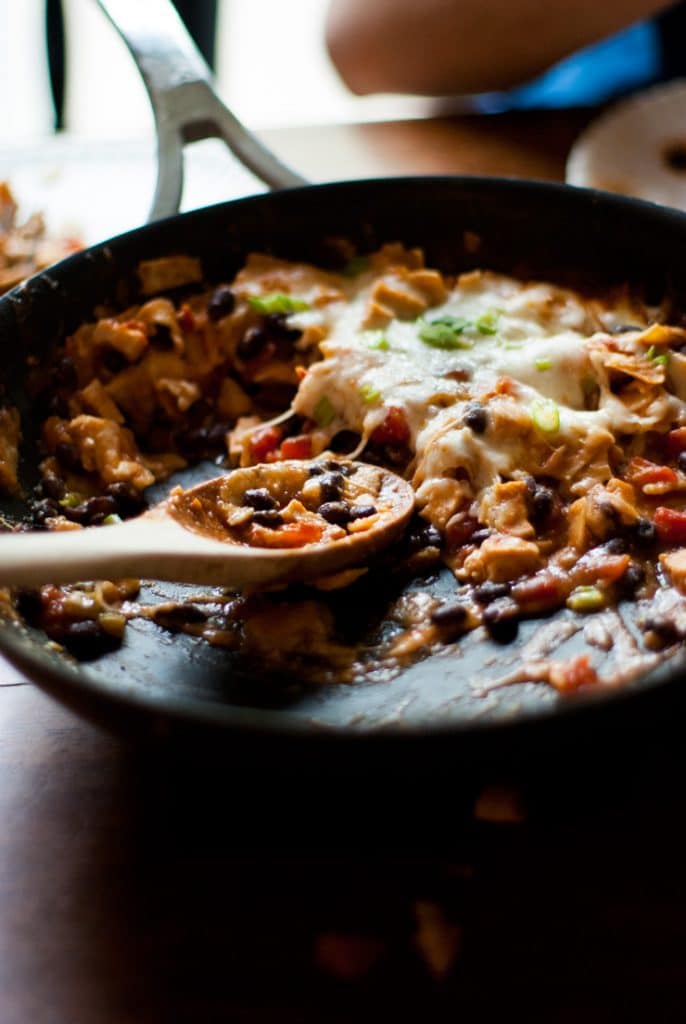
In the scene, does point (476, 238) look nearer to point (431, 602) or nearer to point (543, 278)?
point (543, 278)

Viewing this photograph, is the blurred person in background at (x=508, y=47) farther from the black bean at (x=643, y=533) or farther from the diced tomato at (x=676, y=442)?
the black bean at (x=643, y=533)

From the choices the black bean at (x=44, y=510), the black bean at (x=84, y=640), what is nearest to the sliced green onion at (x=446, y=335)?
the black bean at (x=44, y=510)

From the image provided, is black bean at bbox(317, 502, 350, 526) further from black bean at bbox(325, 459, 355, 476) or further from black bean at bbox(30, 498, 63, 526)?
black bean at bbox(30, 498, 63, 526)

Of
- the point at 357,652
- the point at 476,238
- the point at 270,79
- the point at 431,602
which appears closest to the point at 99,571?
the point at 357,652

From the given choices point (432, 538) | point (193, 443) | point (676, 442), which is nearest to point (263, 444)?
point (193, 443)

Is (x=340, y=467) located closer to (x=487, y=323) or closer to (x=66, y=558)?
(x=487, y=323)

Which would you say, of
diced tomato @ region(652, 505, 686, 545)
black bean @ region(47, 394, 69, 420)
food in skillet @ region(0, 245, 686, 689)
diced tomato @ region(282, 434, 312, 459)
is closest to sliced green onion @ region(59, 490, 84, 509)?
food in skillet @ region(0, 245, 686, 689)
